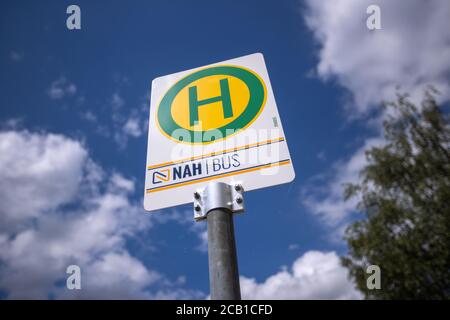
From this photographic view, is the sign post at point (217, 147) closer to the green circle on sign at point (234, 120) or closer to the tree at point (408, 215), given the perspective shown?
the green circle on sign at point (234, 120)

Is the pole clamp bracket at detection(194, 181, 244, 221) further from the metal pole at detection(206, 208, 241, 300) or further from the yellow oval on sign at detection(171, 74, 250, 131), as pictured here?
the yellow oval on sign at detection(171, 74, 250, 131)

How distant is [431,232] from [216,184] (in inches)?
606

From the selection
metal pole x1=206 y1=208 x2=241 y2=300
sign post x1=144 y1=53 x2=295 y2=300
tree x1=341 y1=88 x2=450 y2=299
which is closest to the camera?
metal pole x1=206 y1=208 x2=241 y2=300

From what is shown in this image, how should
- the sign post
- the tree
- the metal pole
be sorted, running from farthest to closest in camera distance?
the tree → the sign post → the metal pole

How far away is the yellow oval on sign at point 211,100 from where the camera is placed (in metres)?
2.09

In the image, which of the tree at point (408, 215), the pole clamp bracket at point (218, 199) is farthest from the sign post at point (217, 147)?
the tree at point (408, 215)

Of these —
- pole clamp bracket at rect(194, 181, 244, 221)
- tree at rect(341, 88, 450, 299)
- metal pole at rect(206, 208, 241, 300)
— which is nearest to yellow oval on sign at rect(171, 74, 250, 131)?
pole clamp bracket at rect(194, 181, 244, 221)

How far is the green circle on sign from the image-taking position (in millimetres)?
2043

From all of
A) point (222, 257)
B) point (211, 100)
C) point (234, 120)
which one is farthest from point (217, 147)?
point (222, 257)

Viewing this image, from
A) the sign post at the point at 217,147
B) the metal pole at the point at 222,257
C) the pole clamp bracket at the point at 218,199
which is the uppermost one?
the sign post at the point at 217,147

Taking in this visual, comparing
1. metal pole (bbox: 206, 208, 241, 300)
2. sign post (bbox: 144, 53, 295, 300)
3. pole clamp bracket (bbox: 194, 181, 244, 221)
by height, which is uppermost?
sign post (bbox: 144, 53, 295, 300)

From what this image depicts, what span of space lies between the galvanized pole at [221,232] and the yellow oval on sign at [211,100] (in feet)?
1.78
